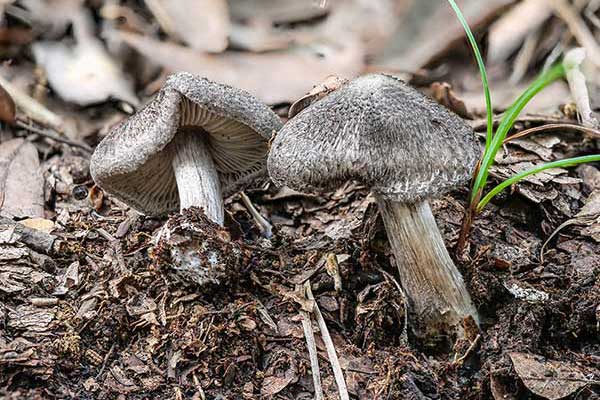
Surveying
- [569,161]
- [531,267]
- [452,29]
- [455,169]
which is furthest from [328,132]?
[452,29]

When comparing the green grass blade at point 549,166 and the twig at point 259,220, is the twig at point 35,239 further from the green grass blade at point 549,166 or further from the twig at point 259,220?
the green grass blade at point 549,166

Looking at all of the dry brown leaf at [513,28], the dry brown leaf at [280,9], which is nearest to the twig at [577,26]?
the dry brown leaf at [513,28]

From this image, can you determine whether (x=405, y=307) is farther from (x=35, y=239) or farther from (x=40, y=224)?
(x=40, y=224)

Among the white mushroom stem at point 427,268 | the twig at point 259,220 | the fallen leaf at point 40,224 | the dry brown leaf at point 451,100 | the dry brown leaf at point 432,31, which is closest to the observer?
the white mushroom stem at point 427,268

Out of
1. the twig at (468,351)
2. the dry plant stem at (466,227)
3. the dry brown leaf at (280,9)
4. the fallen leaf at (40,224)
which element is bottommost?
the fallen leaf at (40,224)

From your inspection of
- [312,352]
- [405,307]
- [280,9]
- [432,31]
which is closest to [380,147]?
[405,307]

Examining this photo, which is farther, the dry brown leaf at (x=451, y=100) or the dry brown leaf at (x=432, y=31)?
the dry brown leaf at (x=432, y=31)
